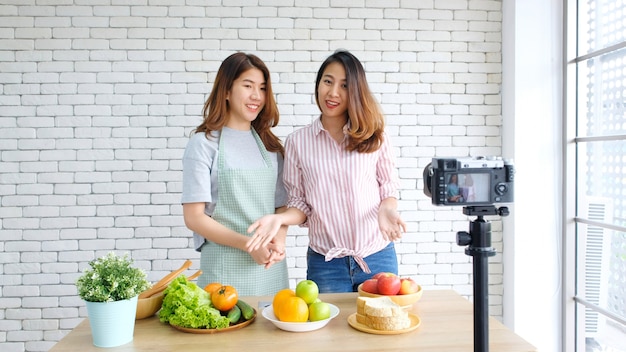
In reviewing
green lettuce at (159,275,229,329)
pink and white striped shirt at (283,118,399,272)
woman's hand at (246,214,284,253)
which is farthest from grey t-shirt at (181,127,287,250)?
green lettuce at (159,275,229,329)

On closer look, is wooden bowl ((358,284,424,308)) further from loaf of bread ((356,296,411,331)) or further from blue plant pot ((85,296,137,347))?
blue plant pot ((85,296,137,347))

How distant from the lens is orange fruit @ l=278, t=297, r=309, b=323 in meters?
1.85

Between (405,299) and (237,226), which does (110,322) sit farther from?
(405,299)

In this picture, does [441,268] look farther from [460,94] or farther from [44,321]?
[44,321]

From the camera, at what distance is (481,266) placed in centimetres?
150

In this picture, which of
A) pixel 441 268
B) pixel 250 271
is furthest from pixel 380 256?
pixel 441 268

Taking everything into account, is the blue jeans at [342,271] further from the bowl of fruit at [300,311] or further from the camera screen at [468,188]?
the camera screen at [468,188]

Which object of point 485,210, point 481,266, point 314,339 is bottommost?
point 314,339

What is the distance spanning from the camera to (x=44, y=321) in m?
3.88

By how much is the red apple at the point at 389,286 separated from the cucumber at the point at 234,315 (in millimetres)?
Result: 559

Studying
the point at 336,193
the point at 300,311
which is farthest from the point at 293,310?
the point at 336,193

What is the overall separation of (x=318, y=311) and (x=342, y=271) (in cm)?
65

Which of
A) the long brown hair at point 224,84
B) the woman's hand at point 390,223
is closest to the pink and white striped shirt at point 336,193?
the woman's hand at point 390,223

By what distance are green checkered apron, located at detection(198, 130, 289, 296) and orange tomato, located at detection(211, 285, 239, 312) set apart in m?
0.50
